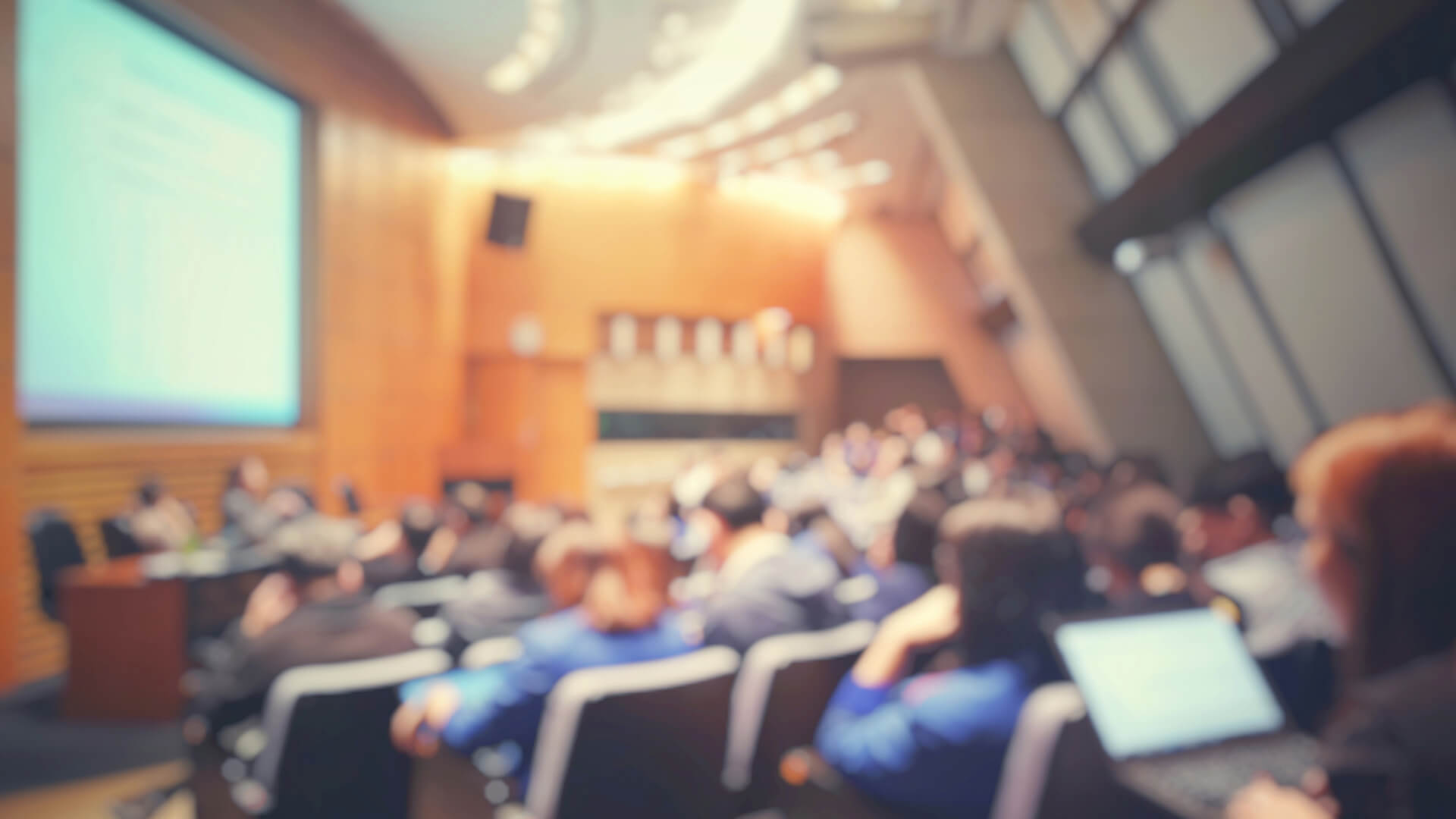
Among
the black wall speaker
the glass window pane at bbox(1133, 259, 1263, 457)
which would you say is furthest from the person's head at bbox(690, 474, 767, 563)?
the black wall speaker

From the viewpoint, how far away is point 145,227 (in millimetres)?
6078

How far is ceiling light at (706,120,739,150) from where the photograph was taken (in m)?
11.7

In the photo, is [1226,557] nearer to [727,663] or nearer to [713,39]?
[727,663]

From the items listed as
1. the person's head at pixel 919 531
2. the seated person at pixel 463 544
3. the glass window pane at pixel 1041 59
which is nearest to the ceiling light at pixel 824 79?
the glass window pane at pixel 1041 59

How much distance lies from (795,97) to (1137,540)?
935 centimetres

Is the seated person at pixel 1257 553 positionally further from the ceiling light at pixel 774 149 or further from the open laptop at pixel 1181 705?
the ceiling light at pixel 774 149

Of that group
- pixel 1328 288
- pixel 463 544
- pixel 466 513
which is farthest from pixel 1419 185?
pixel 466 513

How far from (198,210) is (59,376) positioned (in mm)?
1845

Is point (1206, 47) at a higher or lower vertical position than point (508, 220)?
lower

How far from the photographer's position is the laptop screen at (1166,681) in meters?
1.41

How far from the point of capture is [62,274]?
5.38 m

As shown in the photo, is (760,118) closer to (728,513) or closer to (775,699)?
(728,513)

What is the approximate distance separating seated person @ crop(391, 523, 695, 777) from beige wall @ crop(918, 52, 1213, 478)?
725 centimetres

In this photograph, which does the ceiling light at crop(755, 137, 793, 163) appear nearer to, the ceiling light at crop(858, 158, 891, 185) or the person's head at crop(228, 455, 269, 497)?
the ceiling light at crop(858, 158, 891, 185)
